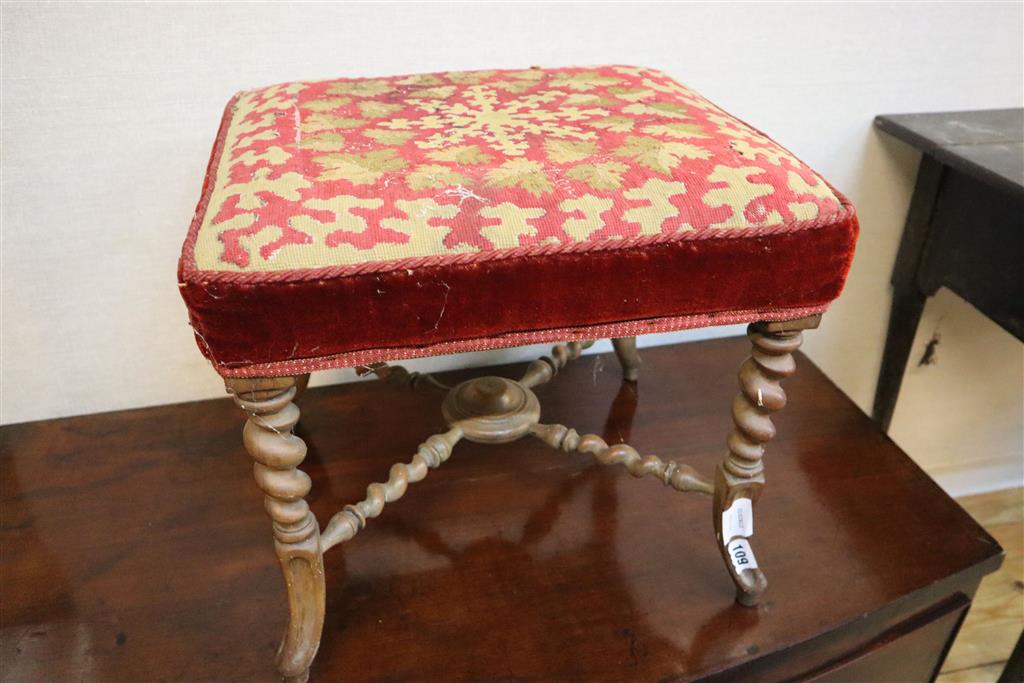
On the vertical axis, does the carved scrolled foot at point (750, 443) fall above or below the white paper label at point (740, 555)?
above

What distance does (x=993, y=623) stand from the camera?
1026 mm

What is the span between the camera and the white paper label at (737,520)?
0.65 meters

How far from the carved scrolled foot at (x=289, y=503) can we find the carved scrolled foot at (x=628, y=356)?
0.50 meters

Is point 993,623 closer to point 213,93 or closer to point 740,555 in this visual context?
point 740,555

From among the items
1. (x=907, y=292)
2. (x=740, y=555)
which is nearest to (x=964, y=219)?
(x=907, y=292)

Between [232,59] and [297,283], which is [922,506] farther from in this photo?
[232,59]

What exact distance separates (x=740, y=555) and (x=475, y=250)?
38 cm

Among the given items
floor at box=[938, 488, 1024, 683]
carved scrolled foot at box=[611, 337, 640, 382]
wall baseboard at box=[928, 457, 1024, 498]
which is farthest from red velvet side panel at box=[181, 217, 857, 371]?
wall baseboard at box=[928, 457, 1024, 498]

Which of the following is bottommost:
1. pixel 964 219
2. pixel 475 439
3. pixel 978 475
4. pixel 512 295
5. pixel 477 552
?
pixel 978 475

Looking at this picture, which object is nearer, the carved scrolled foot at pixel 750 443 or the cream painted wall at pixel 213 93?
the carved scrolled foot at pixel 750 443

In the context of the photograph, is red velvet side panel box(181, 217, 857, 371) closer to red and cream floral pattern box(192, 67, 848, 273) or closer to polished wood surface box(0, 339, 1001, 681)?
red and cream floral pattern box(192, 67, 848, 273)

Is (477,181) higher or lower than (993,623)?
higher

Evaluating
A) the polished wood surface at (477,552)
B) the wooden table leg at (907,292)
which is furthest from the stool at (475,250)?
the wooden table leg at (907,292)

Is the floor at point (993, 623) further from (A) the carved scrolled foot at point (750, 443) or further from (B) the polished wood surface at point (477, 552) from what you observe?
(A) the carved scrolled foot at point (750, 443)
